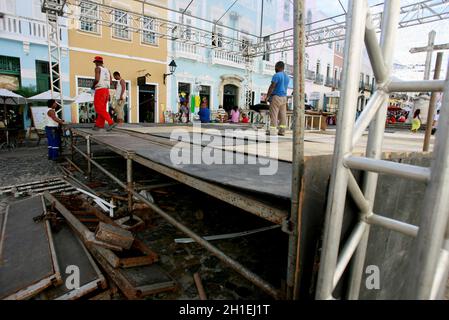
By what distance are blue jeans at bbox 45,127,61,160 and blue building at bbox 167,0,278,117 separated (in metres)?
9.33

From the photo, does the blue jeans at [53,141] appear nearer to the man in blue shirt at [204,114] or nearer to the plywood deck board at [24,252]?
the plywood deck board at [24,252]

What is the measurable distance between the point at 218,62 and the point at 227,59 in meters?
1.07

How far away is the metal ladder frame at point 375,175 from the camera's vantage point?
0.98 meters

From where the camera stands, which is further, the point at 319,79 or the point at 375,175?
the point at 319,79

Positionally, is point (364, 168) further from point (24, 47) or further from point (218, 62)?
point (218, 62)

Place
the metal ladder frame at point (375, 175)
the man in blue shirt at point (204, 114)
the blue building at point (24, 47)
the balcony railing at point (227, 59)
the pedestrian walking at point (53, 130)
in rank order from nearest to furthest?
the metal ladder frame at point (375, 175) < the pedestrian walking at point (53, 130) < the blue building at point (24, 47) < the man in blue shirt at point (204, 114) < the balcony railing at point (227, 59)

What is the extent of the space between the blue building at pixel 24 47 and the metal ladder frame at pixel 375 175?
1533 cm

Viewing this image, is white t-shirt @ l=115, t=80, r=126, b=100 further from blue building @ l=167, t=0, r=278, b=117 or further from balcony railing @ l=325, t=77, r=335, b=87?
balcony railing @ l=325, t=77, r=335, b=87

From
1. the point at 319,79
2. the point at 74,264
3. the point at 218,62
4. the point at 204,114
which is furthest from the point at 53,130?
the point at 319,79

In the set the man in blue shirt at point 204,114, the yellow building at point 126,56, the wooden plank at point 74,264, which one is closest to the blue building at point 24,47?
the yellow building at point 126,56

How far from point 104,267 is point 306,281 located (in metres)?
1.95

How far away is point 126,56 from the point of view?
52.2 ft

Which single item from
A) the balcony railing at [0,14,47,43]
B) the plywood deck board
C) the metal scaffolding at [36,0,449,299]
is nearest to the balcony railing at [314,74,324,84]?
the balcony railing at [0,14,47,43]

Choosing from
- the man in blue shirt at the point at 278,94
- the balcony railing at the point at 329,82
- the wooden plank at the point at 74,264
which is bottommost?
the wooden plank at the point at 74,264
